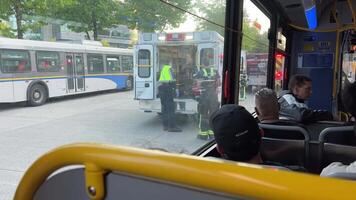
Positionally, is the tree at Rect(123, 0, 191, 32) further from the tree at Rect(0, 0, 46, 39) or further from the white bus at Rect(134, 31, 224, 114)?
the white bus at Rect(134, 31, 224, 114)

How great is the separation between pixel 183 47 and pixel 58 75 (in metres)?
4.51

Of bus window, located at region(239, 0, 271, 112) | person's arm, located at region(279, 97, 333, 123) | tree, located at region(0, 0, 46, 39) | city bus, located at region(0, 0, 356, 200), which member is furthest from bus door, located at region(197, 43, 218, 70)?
tree, located at region(0, 0, 46, 39)

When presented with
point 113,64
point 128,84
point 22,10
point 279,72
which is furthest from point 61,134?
point 113,64

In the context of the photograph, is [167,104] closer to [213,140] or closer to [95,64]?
[213,140]

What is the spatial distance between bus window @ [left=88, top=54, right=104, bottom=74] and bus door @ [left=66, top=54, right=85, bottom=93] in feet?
1.05

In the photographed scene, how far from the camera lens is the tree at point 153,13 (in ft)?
8.13

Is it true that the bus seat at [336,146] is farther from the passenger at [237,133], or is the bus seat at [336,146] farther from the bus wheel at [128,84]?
the bus wheel at [128,84]

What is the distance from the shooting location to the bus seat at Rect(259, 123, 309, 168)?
2.23 metres

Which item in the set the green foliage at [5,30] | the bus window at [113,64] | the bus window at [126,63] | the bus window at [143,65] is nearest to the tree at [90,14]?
the green foliage at [5,30]

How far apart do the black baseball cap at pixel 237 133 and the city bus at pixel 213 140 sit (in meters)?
0.34

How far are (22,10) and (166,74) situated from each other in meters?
4.49

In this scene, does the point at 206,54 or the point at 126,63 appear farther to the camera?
the point at 126,63

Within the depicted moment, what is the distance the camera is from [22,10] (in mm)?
1952

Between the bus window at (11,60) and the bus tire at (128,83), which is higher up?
the bus window at (11,60)
